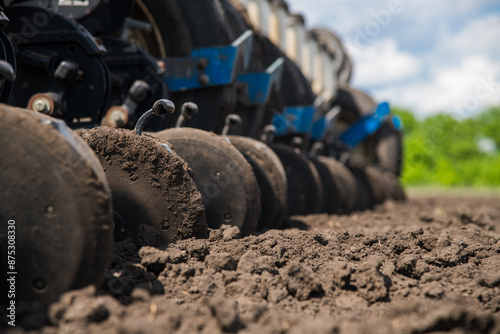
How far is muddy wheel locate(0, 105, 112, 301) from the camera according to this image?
188cm

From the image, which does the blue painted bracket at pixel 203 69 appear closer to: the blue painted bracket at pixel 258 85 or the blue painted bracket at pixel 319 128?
the blue painted bracket at pixel 258 85

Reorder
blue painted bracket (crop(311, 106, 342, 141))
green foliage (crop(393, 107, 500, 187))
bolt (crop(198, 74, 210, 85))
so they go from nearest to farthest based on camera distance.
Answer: bolt (crop(198, 74, 210, 85)), blue painted bracket (crop(311, 106, 342, 141)), green foliage (crop(393, 107, 500, 187))

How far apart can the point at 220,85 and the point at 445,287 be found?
2902mm

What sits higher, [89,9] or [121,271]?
[89,9]

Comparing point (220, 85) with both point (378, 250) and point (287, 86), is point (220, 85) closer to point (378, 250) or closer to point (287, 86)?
point (378, 250)

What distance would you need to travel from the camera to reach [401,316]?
6.16 ft

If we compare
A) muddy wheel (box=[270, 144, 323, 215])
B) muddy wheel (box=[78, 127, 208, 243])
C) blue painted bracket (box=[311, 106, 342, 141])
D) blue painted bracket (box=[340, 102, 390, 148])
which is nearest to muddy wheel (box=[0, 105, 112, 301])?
muddy wheel (box=[78, 127, 208, 243])

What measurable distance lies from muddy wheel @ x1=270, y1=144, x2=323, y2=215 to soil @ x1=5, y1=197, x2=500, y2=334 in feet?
7.83

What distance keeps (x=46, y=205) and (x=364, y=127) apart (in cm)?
1012

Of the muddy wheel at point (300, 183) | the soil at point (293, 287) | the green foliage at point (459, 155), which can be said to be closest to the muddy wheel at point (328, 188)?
the muddy wheel at point (300, 183)

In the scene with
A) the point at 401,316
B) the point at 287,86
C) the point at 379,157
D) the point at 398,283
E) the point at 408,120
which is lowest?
the point at 408,120

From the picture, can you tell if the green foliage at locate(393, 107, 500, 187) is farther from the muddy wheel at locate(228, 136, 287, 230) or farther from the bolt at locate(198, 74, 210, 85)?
the muddy wheel at locate(228, 136, 287, 230)

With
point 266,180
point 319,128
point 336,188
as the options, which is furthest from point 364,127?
point 266,180

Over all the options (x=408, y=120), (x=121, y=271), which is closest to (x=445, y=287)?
(x=121, y=271)
